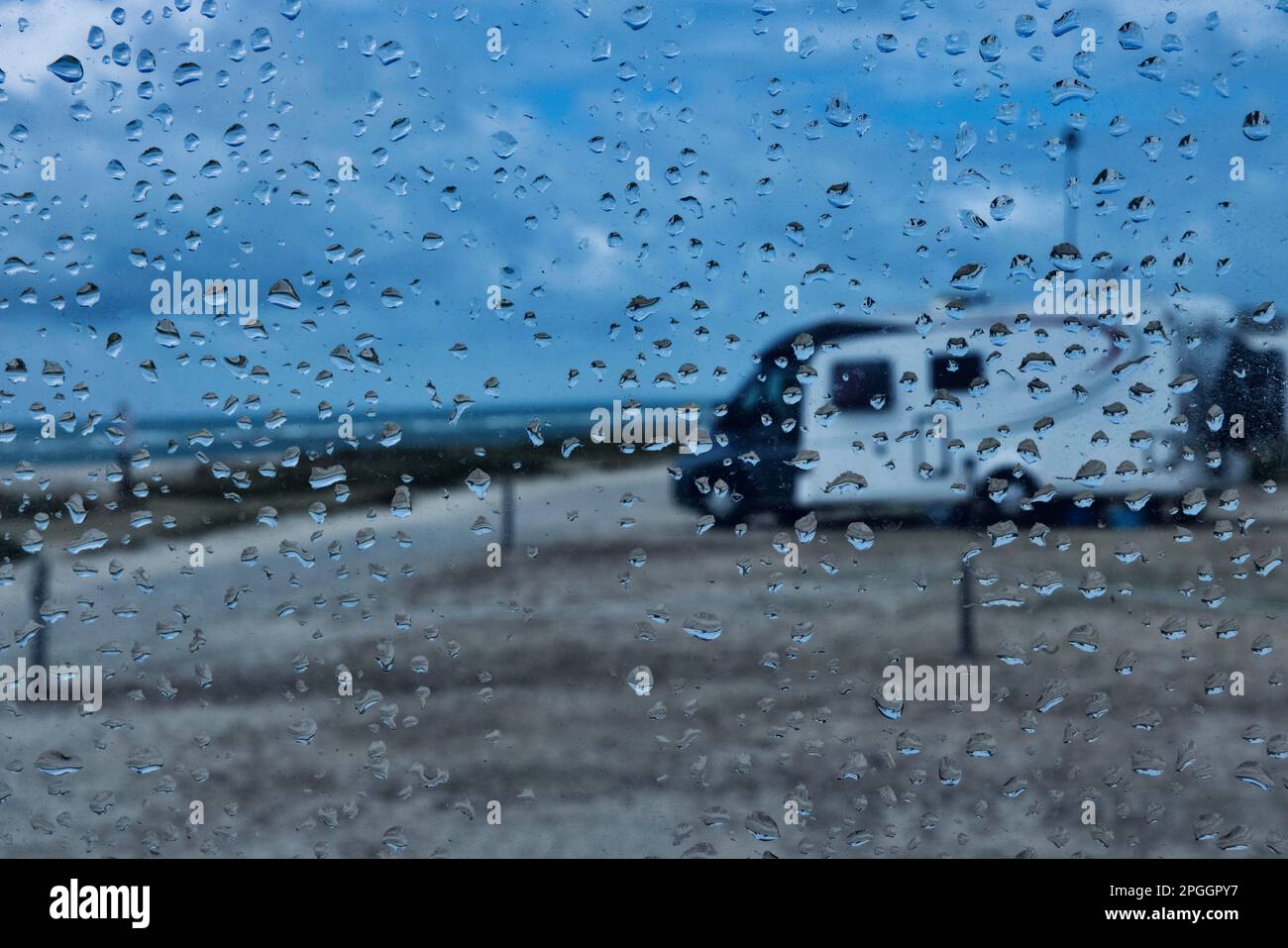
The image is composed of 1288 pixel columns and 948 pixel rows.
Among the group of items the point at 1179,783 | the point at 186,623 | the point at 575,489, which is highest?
the point at 575,489

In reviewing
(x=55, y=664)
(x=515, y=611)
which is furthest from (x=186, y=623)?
(x=515, y=611)

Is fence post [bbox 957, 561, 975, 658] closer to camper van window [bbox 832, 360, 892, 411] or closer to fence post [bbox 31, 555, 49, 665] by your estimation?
camper van window [bbox 832, 360, 892, 411]

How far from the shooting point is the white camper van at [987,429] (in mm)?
2398

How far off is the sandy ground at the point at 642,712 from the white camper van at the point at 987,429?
0.11 m

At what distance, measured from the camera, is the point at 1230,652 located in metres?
2.42

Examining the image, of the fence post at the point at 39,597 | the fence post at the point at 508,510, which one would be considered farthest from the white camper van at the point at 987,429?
the fence post at the point at 39,597

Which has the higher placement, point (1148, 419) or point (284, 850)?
point (1148, 419)

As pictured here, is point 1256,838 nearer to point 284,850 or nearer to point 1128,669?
point 1128,669

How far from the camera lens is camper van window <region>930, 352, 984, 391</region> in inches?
95.0

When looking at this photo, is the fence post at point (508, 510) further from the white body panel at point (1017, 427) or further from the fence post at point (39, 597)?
the fence post at point (39, 597)

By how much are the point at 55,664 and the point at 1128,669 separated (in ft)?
8.68

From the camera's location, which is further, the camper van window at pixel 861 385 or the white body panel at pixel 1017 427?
the camper van window at pixel 861 385

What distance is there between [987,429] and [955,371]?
0.16 metres

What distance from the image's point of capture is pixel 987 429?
243 centimetres
